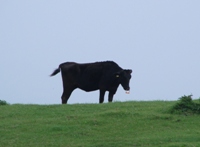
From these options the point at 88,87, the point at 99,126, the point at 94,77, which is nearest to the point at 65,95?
the point at 88,87

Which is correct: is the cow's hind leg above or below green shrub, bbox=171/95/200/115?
above

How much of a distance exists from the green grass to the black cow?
4.05 meters

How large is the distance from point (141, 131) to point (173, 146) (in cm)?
202

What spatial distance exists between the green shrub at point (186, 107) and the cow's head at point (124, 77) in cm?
534

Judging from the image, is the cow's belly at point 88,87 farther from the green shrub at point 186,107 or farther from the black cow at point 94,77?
the green shrub at point 186,107

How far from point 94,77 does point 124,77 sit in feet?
4.13

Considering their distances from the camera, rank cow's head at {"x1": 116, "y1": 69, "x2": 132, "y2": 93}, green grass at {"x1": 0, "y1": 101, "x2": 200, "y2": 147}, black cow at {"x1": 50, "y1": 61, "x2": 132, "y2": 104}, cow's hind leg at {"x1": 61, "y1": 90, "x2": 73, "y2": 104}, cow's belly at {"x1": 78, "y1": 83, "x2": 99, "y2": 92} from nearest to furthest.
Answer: green grass at {"x1": 0, "y1": 101, "x2": 200, "y2": 147}
cow's head at {"x1": 116, "y1": 69, "x2": 132, "y2": 93}
black cow at {"x1": 50, "y1": 61, "x2": 132, "y2": 104}
cow's belly at {"x1": 78, "y1": 83, "x2": 99, "y2": 92}
cow's hind leg at {"x1": 61, "y1": 90, "x2": 73, "y2": 104}

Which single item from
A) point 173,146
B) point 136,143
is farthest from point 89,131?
point 173,146

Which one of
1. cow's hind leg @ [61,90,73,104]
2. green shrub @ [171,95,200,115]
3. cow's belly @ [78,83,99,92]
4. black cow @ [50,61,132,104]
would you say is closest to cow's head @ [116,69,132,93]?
black cow @ [50,61,132,104]

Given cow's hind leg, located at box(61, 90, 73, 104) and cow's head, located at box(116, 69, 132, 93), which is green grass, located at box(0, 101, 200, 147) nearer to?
cow's head, located at box(116, 69, 132, 93)

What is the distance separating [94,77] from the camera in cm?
2259

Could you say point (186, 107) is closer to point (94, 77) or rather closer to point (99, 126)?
point (99, 126)

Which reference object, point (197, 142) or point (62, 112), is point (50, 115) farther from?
point (197, 142)

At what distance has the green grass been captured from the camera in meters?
13.7
